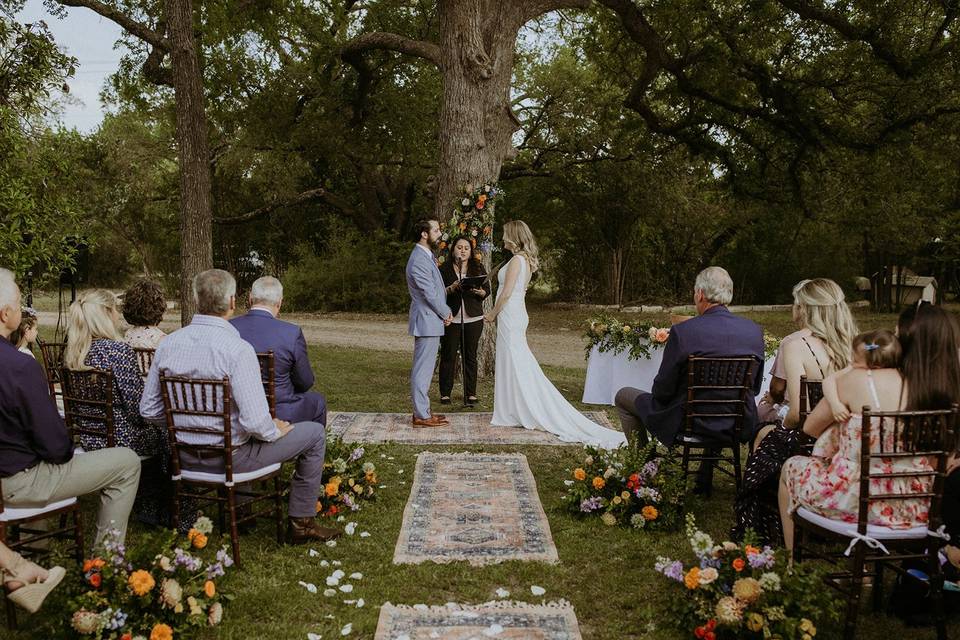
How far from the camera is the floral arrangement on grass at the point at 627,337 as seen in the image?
340 inches

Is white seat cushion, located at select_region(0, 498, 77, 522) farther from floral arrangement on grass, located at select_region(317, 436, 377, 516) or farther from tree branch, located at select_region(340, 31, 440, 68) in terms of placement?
tree branch, located at select_region(340, 31, 440, 68)

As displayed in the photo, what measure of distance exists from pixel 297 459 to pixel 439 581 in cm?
114

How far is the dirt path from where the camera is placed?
15.4 m

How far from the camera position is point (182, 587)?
11.5ft

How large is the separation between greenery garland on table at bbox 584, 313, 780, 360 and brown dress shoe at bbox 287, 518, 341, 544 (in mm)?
4739

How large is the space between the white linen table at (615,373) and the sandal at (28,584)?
593cm

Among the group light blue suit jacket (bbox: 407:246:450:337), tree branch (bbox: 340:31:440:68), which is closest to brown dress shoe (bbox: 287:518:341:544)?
light blue suit jacket (bbox: 407:246:450:337)

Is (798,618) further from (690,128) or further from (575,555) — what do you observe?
(690,128)

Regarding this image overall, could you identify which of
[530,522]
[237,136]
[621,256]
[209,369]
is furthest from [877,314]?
[209,369]

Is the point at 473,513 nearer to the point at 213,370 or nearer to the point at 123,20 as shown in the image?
the point at 213,370

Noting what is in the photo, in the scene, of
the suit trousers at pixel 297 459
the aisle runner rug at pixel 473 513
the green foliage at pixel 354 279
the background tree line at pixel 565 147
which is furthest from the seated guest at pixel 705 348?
the green foliage at pixel 354 279

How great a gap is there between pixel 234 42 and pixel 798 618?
1684 cm

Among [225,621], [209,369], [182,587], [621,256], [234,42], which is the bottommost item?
[225,621]

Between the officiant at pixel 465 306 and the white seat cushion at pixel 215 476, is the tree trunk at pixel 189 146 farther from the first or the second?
the white seat cushion at pixel 215 476
